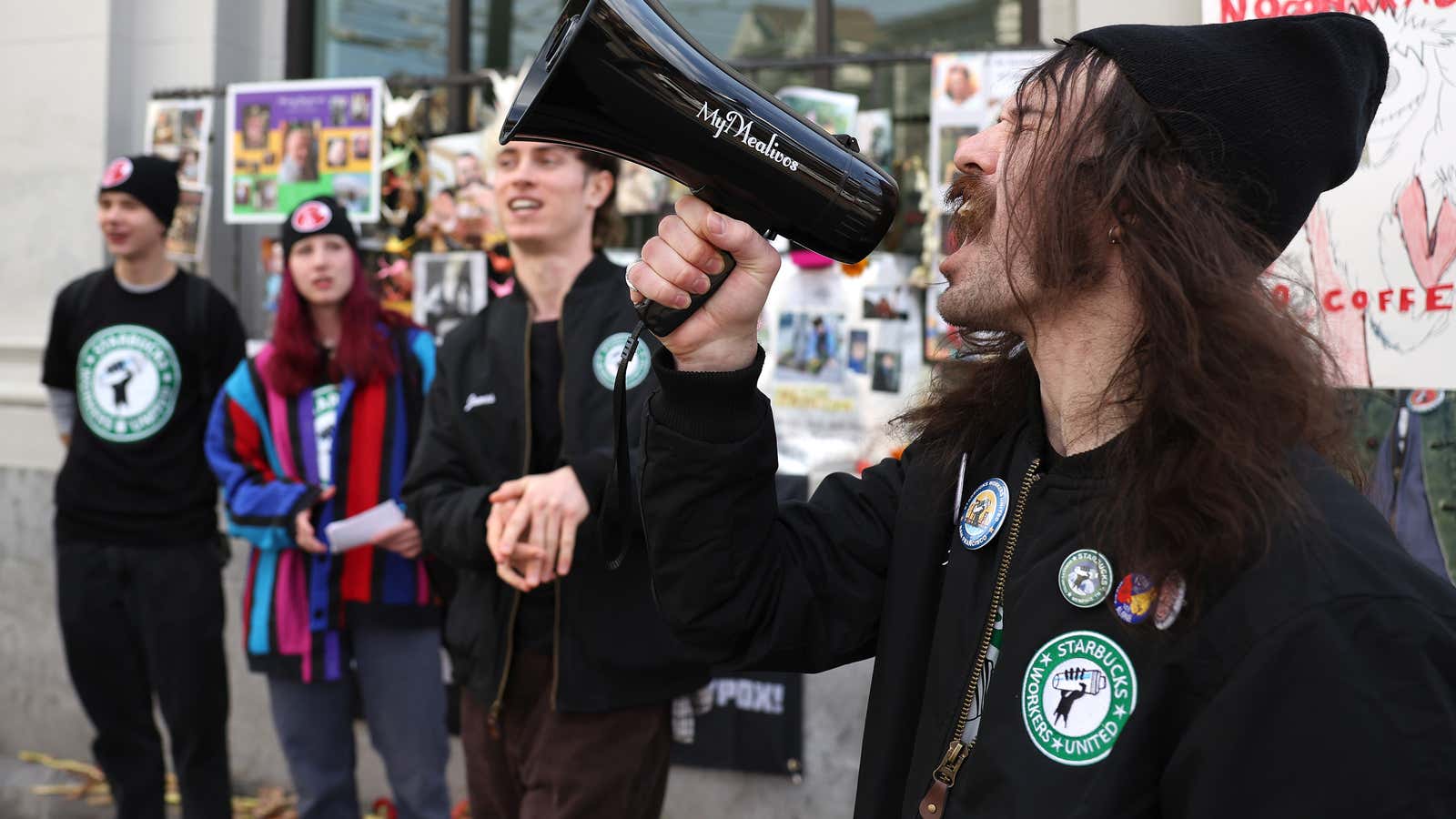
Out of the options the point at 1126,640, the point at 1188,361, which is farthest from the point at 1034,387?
the point at 1126,640

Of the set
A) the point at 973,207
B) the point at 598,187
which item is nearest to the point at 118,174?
the point at 598,187

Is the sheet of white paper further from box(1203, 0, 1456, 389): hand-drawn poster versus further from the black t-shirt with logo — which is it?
box(1203, 0, 1456, 389): hand-drawn poster

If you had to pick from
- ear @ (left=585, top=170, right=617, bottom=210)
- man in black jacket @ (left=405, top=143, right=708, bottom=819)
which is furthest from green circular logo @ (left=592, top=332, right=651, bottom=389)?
ear @ (left=585, top=170, right=617, bottom=210)

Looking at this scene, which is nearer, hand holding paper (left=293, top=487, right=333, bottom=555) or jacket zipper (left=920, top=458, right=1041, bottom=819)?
jacket zipper (left=920, top=458, right=1041, bottom=819)

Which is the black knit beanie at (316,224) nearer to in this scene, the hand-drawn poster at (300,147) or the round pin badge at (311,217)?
the round pin badge at (311,217)

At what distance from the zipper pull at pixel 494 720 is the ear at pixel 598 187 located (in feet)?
3.85

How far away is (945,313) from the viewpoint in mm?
1511

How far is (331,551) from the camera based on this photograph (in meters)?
3.35

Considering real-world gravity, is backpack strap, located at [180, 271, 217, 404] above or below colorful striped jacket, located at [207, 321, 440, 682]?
above

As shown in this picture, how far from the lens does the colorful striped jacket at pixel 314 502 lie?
11.3ft

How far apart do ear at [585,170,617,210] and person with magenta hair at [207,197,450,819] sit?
0.92 m

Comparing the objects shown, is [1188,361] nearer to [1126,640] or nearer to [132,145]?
[1126,640]

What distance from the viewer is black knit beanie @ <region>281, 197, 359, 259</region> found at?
3.62 m

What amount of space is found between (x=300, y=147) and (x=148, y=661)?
1.92m
